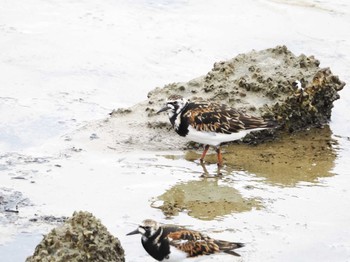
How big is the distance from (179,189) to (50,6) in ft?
24.0

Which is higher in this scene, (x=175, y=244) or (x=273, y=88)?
(x=273, y=88)

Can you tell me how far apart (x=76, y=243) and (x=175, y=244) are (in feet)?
3.10

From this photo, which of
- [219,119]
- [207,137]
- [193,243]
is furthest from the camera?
[219,119]

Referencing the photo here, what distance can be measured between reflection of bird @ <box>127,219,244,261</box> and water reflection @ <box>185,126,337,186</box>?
92.2 inches

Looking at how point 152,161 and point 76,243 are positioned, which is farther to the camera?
point 152,161

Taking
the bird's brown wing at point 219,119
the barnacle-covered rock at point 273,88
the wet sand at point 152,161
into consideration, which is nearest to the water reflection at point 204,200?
the wet sand at point 152,161

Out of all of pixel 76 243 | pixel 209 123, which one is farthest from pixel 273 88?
pixel 76 243

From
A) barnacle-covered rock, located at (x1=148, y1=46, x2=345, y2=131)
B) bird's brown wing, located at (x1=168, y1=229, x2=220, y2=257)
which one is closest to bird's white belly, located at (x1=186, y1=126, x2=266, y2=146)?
barnacle-covered rock, located at (x1=148, y1=46, x2=345, y2=131)

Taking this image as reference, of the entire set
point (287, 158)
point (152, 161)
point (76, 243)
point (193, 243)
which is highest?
point (76, 243)

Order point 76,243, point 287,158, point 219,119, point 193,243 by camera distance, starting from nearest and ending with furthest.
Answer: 1. point 76,243
2. point 193,243
3. point 219,119
4. point 287,158

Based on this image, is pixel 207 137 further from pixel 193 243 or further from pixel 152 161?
pixel 193 243

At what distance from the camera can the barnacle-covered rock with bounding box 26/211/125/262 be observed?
246 inches

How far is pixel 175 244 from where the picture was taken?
6.89 metres

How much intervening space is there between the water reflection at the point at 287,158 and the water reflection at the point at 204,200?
53cm
